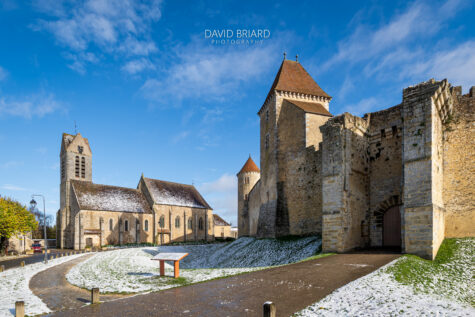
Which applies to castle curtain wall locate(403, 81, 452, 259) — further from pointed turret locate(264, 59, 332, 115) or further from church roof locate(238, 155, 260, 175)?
church roof locate(238, 155, 260, 175)

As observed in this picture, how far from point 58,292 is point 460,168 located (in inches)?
675

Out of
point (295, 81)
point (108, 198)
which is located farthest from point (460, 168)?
point (108, 198)

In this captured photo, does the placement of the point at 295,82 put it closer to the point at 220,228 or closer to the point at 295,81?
the point at 295,81

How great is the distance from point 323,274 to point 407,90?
8700 mm

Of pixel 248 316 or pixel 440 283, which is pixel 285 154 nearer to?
pixel 440 283

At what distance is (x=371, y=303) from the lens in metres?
7.46

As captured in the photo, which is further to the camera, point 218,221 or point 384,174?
point 218,221

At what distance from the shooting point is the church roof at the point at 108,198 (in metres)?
42.9

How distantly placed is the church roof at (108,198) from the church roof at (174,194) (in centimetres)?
206

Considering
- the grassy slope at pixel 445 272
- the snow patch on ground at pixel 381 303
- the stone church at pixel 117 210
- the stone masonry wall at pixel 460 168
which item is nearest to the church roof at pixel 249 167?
the stone church at pixel 117 210

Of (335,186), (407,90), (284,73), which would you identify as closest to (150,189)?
(284,73)

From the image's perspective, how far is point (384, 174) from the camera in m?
17.0

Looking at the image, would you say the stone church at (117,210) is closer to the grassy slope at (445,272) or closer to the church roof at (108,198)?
the church roof at (108,198)

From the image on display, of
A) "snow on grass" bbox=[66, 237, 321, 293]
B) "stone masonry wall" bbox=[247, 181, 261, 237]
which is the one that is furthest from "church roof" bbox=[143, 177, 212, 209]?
"snow on grass" bbox=[66, 237, 321, 293]
